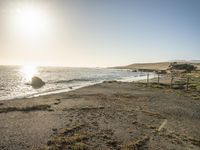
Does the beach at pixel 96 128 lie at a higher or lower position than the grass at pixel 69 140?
lower

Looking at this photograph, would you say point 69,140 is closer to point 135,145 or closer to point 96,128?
point 96,128

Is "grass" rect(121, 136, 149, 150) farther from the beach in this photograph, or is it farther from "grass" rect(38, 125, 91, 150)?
"grass" rect(38, 125, 91, 150)

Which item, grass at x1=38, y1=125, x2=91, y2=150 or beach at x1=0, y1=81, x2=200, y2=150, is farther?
beach at x1=0, y1=81, x2=200, y2=150

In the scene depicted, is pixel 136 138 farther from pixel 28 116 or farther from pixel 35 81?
pixel 35 81

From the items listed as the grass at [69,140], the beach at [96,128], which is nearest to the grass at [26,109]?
the beach at [96,128]

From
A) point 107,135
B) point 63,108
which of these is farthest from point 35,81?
point 107,135

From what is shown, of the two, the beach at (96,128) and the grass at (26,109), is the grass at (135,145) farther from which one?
the grass at (26,109)

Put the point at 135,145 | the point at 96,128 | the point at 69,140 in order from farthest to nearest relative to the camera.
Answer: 1. the point at 96,128
2. the point at 69,140
3. the point at 135,145

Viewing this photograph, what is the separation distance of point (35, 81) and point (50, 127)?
47684 millimetres

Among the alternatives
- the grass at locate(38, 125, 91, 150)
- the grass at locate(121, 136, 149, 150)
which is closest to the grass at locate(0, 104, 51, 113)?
the grass at locate(38, 125, 91, 150)

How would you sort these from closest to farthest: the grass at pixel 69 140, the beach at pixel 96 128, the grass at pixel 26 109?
the grass at pixel 69 140, the beach at pixel 96 128, the grass at pixel 26 109

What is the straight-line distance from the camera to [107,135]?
1523cm

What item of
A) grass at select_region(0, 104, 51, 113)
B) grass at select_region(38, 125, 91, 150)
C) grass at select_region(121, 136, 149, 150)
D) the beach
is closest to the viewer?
grass at select_region(38, 125, 91, 150)

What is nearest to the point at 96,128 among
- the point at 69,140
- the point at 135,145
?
the point at 69,140
